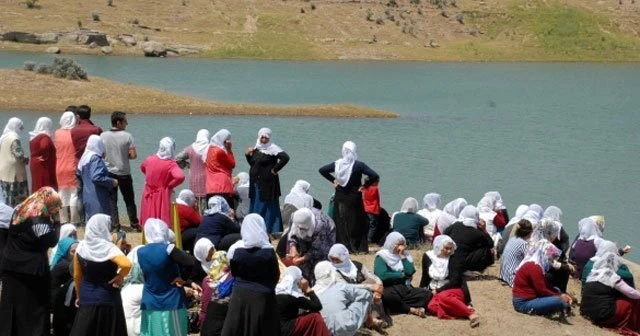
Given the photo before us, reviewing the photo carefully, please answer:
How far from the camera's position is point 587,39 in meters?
66.4

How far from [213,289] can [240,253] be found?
2.95 feet

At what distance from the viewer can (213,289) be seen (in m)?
8.77

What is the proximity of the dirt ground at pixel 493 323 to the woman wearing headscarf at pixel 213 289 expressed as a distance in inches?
73.0

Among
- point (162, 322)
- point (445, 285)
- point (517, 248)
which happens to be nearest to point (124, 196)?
point (445, 285)

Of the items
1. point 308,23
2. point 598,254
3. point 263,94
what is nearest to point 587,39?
point 308,23

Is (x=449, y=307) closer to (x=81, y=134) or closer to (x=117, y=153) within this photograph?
(x=117, y=153)

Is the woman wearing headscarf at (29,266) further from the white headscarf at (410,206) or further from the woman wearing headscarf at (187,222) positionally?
the white headscarf at (410,206)

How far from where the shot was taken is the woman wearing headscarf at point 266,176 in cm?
1305

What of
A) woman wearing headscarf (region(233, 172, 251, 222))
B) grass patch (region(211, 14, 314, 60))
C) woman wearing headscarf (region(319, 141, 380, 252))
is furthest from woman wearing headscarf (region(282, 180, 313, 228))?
grass patch (region(211, 14, 314, 60))

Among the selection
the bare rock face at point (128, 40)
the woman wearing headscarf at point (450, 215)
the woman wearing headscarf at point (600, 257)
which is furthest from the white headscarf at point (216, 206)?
the bare rock face at point (128, 40)

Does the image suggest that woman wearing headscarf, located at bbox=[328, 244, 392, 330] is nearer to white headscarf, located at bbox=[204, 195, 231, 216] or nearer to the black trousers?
white headscarf, located at bbox=[204, 195, 231, 216]

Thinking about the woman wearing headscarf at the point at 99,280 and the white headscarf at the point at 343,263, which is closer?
the woman wearing headscarf at the point at 99,280

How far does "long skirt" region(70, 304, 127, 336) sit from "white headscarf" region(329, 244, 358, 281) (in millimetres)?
2273

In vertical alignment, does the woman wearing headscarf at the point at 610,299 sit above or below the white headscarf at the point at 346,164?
below
